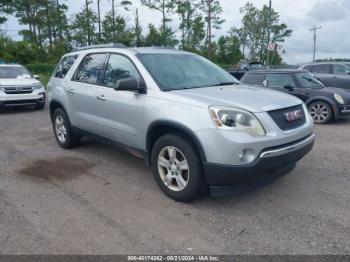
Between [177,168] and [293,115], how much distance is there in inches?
57.4

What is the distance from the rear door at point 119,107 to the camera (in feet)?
13.5

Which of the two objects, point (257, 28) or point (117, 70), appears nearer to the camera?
point (117, 70)

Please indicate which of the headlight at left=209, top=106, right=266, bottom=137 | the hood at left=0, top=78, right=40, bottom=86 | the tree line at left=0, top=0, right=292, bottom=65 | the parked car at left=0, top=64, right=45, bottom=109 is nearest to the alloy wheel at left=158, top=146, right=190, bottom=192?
the headlight at left=209, top=106, right=266, bottom=137

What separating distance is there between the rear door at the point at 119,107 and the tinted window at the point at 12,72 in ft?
27.2

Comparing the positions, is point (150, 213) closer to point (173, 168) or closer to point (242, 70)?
point (173, 168)

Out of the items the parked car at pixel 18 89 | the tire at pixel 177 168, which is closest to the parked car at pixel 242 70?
the parked car at pixel 18 89

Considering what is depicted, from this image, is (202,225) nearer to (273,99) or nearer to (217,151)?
(217,151)

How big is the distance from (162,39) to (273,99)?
39.8 m

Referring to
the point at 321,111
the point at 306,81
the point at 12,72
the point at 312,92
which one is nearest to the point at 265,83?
the point at 306,81

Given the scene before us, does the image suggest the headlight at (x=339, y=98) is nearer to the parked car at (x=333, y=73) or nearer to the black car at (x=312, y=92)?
the black car at (x=312, y=92)

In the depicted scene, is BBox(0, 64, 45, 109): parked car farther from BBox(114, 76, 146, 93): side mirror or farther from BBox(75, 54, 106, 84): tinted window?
BBox(114, 76, 146, 93): side mirror

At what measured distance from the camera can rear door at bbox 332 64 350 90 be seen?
11.6 metres

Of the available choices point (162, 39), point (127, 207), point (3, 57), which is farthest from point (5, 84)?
point (162, 39)

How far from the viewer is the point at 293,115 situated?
12.1 ft
